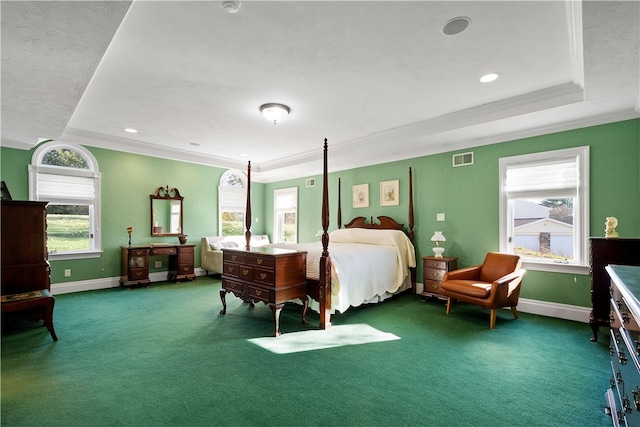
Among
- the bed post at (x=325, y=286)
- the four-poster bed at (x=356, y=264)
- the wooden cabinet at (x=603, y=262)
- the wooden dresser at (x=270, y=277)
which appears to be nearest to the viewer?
the wooden cabinet at (x=603, y=262)

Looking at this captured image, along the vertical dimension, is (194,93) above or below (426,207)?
above

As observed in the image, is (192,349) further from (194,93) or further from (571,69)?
(571,69)

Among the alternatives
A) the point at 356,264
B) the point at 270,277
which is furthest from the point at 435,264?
the point at 270,277

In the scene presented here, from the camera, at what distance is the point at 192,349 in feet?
9.53

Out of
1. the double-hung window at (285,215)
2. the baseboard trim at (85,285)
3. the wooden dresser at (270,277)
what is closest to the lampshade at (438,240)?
the wooden dresser at (270,277)

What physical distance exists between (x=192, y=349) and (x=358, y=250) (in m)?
2.48

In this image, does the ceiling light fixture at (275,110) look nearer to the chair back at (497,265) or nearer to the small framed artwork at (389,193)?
the small framed artwork at (389,193)

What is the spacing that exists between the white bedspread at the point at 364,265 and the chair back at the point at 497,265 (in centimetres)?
117

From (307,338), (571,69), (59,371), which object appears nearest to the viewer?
(59,371)

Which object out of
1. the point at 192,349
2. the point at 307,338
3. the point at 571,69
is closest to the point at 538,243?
the point at 571,69

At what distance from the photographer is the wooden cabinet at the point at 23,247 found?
341 centimetres

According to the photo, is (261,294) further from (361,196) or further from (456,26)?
(361,196)

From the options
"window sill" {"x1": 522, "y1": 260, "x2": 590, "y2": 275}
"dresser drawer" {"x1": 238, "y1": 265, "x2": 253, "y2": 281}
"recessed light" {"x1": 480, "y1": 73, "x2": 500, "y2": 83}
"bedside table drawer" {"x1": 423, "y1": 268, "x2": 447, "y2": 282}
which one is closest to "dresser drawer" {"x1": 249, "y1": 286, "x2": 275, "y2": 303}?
"dresser drawer" {"x1": 238, "y1": 265, "x2": 253, "y2": 281}

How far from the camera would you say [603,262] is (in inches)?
118
